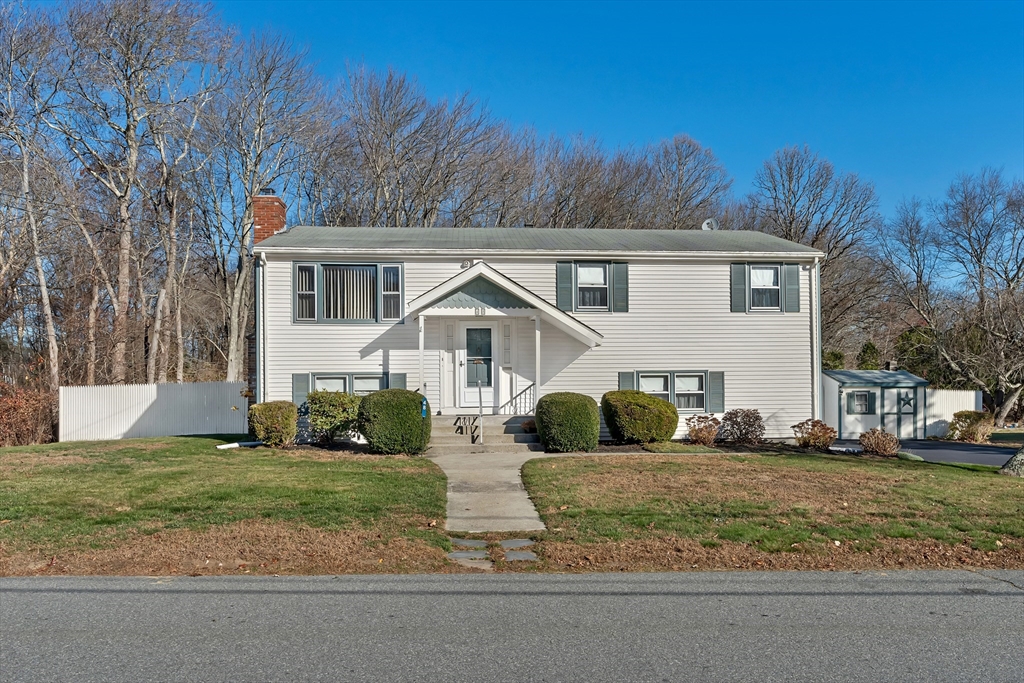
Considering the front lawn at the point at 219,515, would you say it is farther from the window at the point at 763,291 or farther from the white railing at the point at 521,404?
the window at the point at 763,291

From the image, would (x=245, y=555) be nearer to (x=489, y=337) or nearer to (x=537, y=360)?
(x=537, y=360)

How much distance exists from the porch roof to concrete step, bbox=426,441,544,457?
299 centimetres

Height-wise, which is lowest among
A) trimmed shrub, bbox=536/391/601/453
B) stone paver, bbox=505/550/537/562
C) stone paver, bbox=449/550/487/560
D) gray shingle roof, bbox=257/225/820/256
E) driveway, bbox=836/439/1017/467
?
driveway, bbox=836/439/1017/467

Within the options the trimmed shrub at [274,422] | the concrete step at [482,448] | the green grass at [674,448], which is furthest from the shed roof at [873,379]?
the trimmed shrub at [274,422]

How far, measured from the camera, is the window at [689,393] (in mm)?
18141

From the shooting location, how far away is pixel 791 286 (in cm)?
1844

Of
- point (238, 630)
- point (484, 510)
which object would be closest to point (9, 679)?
point (238, 630)

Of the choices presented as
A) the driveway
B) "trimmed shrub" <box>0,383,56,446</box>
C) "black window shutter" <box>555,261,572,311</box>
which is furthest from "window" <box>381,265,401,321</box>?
the driveway

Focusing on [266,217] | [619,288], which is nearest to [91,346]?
[266,217]

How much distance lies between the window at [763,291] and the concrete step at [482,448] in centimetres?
701

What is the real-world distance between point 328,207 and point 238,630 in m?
31.3

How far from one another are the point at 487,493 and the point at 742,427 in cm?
946

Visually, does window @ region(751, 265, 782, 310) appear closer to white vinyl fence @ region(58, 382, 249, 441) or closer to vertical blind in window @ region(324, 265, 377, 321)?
vertical blind in window @ region(324, 265, 377, 321)

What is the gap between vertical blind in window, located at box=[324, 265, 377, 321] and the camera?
1717 centimetres
